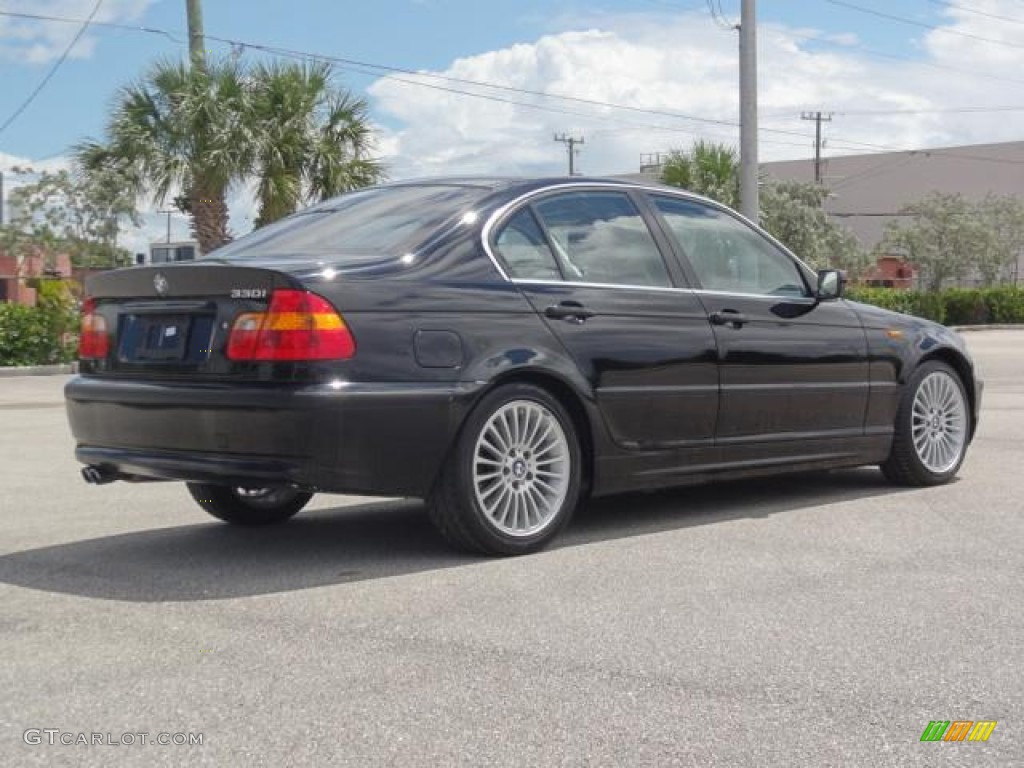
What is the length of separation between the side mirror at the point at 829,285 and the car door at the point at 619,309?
3.18 ft

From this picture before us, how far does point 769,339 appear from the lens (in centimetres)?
707

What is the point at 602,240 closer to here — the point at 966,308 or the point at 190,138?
the point at 190,138

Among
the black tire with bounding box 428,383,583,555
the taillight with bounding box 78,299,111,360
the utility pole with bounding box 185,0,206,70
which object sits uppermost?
the utility pole with bounding box 185,0,206,70

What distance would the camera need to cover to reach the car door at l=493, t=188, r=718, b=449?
20.3 feet

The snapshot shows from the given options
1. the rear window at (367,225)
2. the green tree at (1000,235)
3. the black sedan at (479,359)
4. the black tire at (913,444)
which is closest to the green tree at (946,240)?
the green tree at (1000,235)

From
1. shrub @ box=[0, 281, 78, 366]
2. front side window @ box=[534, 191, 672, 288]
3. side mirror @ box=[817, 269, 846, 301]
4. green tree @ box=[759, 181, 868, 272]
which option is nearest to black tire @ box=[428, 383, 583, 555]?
front side window @ box=[534, 191, 672, 288]

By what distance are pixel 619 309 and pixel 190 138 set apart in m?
21.1

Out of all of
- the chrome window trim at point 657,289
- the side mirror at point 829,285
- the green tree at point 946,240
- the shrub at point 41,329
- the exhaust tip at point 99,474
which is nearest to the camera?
the exhaust tip at point 99,474

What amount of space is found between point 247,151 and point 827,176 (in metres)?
56.0

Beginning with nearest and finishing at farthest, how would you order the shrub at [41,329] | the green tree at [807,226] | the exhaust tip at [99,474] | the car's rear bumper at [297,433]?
the car's rear bumper at [297,433] → the exhaust tip at [99,474] → the shrub at [41,329] → the green tree at [807,226]

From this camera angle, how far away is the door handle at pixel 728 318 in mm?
6824

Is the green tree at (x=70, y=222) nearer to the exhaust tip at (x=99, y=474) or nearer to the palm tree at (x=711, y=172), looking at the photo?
Result: the palm tree at (x=711, y=172)

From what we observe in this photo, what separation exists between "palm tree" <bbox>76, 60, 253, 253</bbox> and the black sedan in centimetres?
1952

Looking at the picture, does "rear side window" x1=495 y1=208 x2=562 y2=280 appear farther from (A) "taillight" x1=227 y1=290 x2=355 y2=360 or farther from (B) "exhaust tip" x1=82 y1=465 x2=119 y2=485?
(B) "exhaust tip" x1=82 y1=465 x2=119 y2=485
